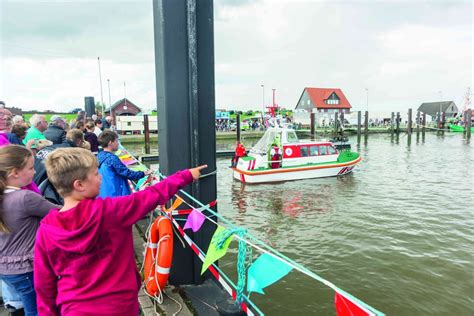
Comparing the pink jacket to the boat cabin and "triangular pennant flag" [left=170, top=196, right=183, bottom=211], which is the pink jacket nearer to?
"triangular pennant flag" [left=170, top=196, right=183, bottom=211]

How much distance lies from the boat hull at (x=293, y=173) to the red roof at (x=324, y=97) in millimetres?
59901

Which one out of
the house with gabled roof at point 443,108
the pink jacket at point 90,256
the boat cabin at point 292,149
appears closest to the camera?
the pink jacket at point 90,256

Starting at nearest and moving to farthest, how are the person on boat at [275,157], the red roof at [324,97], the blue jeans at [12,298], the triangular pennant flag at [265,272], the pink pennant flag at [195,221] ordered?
1. the triangular pennant flag at [265,272]
2. the blue jeans at [12,298]
3. the pink pennant flag at [195,221]
4. the person on boat at [275,157]
5. the red roof at [324,97]

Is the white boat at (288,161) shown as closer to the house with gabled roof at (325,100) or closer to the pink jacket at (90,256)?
the pink jacket at (90,256)

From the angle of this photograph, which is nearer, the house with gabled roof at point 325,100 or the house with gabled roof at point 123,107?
the house with gabled roof at point 123,107

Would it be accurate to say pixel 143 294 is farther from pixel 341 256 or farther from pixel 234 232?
pixel 341 256

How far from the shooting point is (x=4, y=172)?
2.29m

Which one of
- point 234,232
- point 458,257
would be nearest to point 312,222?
point 458,257

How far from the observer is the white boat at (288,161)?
52.8 feet

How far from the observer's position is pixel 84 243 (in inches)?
67.8

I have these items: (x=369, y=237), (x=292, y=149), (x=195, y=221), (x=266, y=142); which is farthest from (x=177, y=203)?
(x=266, y=142)

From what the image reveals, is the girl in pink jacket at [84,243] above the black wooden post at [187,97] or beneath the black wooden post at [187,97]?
beneath

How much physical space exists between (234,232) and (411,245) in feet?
23.2

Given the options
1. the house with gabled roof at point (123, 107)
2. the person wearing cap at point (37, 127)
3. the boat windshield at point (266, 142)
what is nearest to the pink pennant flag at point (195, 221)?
the person wearing cap at point (37, 127)
